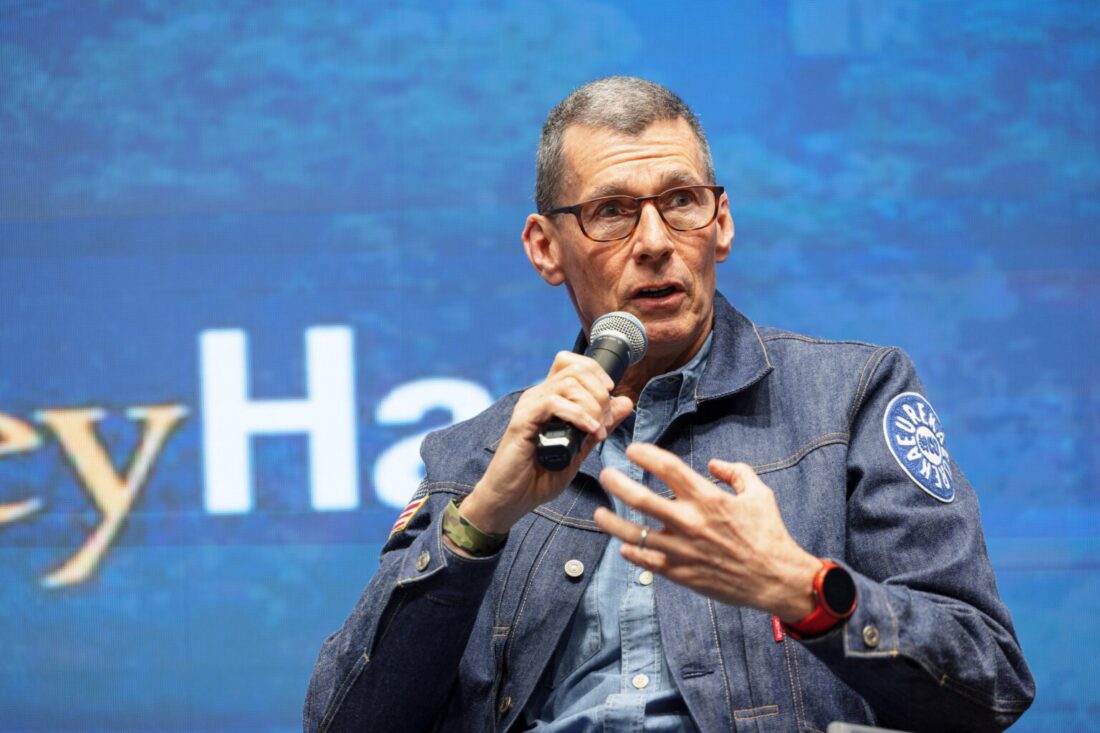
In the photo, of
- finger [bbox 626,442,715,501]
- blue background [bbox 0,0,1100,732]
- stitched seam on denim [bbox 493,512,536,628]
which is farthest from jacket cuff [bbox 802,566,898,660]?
blue background [bbox 0,0,1100,732]

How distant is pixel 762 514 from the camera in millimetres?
1390

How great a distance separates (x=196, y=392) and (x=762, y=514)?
1788mm

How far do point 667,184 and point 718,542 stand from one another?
0.73m

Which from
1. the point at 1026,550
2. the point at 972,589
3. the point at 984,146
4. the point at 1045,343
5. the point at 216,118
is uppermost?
the point at 216,118

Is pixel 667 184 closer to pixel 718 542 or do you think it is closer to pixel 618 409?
pixel 618 409

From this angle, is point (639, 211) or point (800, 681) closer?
point (800, 681)

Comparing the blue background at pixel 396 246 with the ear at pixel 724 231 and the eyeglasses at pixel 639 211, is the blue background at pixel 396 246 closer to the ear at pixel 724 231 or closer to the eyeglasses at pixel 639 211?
the ear at pixel 724 231

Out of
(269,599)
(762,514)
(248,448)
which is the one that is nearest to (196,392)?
(248,448)

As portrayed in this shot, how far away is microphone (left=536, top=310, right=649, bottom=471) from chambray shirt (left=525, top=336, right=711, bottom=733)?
27 centimetres

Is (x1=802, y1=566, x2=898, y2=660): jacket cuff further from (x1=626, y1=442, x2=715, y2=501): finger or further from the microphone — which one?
the microphone

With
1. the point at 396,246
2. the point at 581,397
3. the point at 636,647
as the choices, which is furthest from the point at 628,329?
the point at 396,246

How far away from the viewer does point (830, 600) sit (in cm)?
140

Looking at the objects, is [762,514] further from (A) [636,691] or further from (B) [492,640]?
(B) [492,640]

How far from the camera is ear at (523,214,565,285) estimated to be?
2.12 meters
